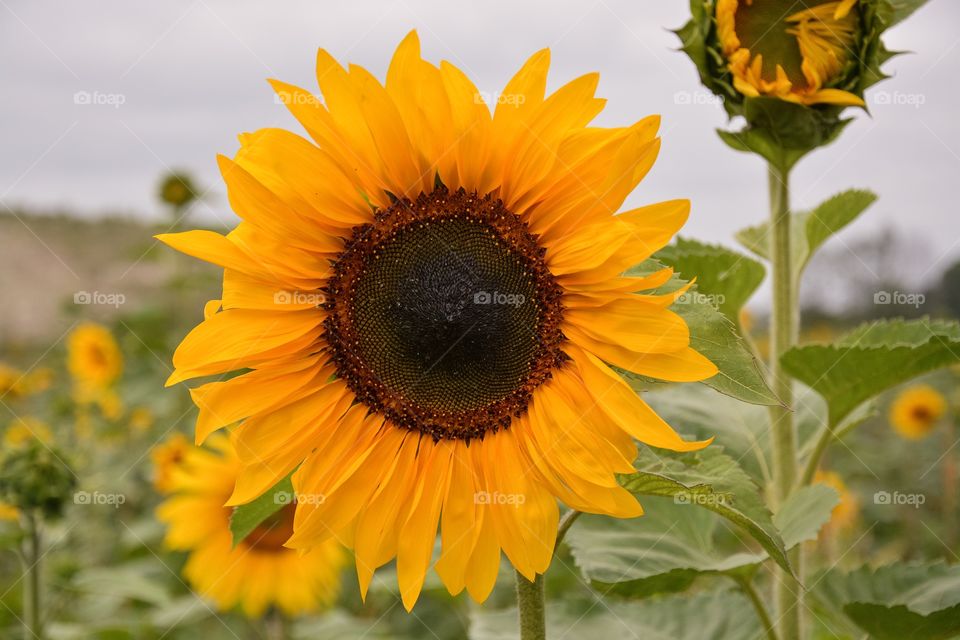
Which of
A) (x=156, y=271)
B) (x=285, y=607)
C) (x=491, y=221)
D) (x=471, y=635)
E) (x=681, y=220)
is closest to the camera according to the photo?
(x=681, y=220)

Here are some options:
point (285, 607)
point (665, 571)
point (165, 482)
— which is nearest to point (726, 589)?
point (665, 571)

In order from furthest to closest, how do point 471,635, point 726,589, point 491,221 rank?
1. point 726,589
2. point 471,635
3. point 491,221

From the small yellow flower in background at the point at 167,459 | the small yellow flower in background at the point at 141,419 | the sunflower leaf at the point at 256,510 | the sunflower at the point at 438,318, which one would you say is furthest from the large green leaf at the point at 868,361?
the small yellow flower in background at the point at 141,419

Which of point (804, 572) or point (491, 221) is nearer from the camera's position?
point (491, 221)

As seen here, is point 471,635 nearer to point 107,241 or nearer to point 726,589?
point 726,589

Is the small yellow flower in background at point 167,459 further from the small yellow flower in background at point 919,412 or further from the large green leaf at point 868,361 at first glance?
the small yellow flower in background at point 919,412

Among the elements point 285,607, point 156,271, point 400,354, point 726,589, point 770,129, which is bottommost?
point 285,607

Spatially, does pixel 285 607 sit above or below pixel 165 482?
below
